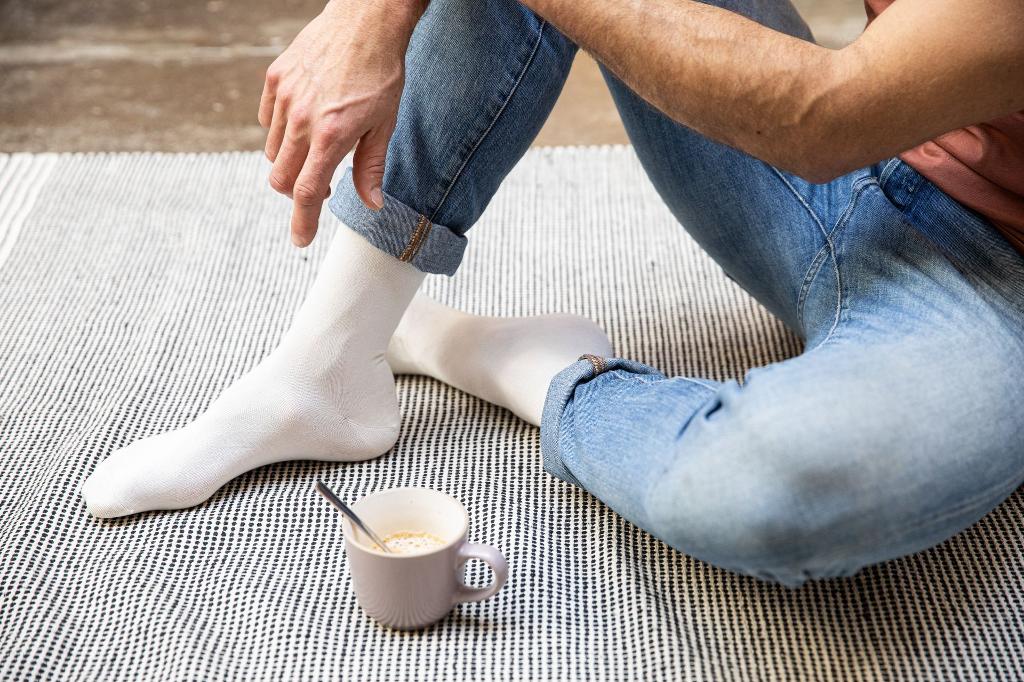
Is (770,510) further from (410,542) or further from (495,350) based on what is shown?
(495,350)

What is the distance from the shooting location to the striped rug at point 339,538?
0.77 metres

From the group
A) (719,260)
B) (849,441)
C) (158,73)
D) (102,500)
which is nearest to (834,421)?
(849,441)

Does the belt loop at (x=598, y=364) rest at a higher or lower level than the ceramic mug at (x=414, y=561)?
higher

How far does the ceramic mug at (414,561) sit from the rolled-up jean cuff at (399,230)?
0.74ft

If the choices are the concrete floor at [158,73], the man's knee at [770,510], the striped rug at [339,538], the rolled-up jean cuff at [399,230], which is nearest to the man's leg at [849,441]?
the man's knee at [770,510]

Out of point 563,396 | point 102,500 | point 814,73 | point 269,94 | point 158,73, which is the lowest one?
point 158,73

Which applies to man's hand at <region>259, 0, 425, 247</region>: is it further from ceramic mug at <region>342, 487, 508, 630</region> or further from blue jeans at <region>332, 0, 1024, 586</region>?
ceramic mug at <region>342, 487, 508, 630</region>

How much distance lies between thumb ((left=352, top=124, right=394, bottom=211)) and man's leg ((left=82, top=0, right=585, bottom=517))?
0.04 metres

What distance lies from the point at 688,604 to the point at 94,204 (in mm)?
1048

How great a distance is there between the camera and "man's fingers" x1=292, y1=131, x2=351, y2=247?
2.59 feet

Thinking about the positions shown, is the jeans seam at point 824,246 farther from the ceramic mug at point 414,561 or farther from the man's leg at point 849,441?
the ceramic mug at point 414,561

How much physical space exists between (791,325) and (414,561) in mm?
452

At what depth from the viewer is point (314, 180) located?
2.63 feet

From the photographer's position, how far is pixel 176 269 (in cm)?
131
